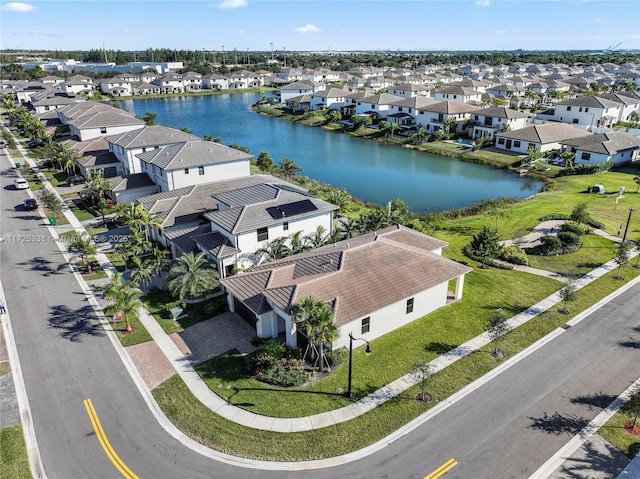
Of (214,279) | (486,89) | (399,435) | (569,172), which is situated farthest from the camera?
(486,89)

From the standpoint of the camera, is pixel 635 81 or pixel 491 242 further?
pixel 635 81

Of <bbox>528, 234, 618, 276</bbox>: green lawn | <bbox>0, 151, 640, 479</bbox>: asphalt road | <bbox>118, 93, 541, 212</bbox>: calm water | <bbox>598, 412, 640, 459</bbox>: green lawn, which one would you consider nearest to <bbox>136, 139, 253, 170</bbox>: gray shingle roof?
<bbox>118, 93, 541, 212</bbox>: calm water

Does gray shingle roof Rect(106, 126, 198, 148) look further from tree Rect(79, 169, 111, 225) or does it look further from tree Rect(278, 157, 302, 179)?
tree Rect(278, 157, 302, 179)

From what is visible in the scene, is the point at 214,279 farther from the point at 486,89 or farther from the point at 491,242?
the point at 486,89

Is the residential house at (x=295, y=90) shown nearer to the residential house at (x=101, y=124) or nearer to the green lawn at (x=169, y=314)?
the residential house at (x=101, y=124)

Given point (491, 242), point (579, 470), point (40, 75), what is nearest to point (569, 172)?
point (491, 242)

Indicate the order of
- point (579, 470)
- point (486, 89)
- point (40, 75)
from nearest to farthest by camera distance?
1. point (579, 470)
2. point (486, 89)
3. point (40, 75)
